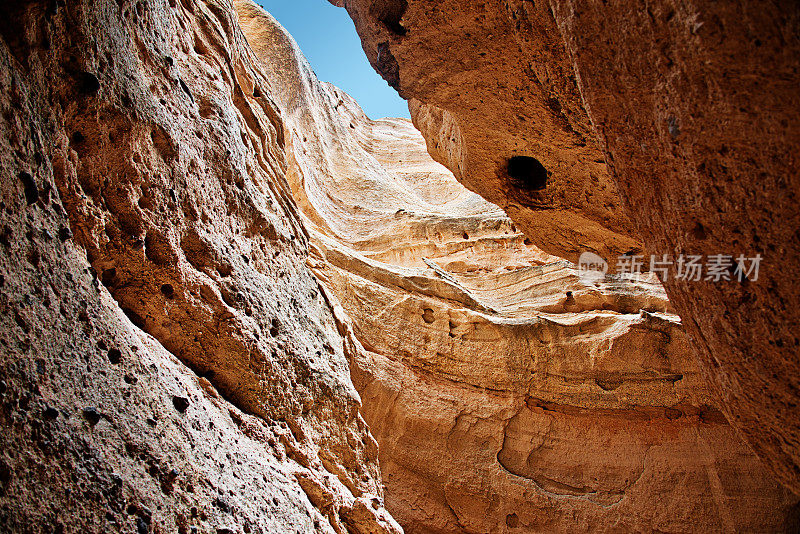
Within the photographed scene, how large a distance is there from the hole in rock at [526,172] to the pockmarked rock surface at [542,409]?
5.57ft

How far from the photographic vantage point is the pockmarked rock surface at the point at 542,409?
5215 millimetres

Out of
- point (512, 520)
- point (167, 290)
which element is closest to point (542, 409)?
point (512, 520)

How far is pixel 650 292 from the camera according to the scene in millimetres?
6453

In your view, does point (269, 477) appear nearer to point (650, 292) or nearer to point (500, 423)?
point (500, 423)

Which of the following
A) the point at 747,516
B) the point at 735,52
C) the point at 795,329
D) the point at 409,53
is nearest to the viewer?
the point at 735,52

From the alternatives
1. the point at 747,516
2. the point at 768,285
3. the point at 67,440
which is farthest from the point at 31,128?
the point at 747,516

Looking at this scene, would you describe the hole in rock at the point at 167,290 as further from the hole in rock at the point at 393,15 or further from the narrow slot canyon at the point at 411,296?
the hole in rock at the point at 393,15

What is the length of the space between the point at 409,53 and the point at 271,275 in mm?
2480

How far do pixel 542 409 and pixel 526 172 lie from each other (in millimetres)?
2631

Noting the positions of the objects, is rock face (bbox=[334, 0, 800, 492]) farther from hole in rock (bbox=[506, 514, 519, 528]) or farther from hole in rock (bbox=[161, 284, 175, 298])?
hole in rock (bbox=[506, 514, 519, 528])

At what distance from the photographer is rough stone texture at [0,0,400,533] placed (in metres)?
1.55

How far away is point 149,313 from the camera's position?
92.8 inches

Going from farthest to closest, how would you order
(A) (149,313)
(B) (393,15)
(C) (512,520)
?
(C) (512,520), (B) (393,15), (A) (149,313)

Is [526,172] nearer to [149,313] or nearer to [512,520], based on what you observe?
[512,520]
